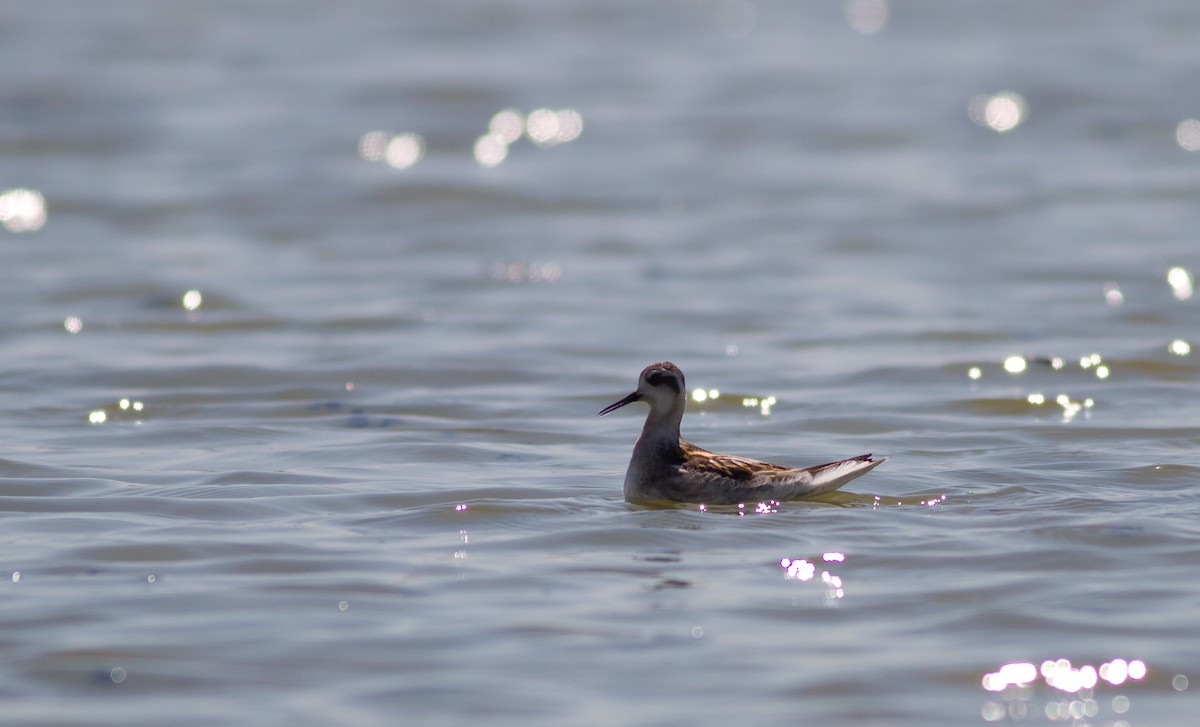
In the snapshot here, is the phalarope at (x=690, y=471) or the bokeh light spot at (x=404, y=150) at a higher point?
the bokeh light spot at (x=404, y=150)

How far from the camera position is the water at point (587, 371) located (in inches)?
287

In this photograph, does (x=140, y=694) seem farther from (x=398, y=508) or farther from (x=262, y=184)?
(x=262, y=184)

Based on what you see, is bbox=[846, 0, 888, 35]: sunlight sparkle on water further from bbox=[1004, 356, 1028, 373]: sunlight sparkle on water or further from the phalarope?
the phalarope

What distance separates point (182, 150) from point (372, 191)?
3475mm

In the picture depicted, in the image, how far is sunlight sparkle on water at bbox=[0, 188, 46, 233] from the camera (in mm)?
20312

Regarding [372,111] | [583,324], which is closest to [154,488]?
[583,324]

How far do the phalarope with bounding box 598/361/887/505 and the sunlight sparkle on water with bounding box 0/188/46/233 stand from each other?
12157 mm

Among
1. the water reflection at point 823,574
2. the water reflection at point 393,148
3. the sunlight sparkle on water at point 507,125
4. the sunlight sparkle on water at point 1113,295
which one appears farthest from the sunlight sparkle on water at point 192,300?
the water reflection at point 823,574

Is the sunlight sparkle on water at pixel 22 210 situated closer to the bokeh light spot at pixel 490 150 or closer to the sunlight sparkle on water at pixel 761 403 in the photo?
the bokeh light spot at pixel 490 150

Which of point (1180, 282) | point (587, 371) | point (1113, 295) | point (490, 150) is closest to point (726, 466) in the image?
point (587, 371)

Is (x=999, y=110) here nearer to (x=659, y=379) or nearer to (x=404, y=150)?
(x=404, y=150)

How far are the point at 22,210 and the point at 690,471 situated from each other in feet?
44.7

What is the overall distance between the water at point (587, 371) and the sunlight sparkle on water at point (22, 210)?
119mm

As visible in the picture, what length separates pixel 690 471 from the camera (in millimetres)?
9703
